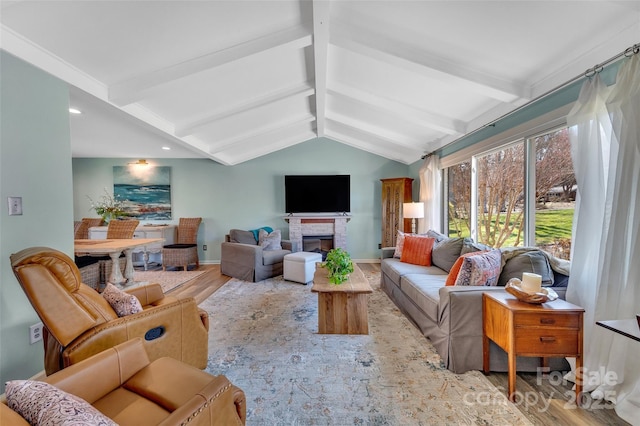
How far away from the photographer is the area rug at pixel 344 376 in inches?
61.1

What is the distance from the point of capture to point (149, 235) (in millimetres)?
5305

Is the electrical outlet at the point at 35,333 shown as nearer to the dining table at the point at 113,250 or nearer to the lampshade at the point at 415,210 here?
the dining table at the point at 113,250

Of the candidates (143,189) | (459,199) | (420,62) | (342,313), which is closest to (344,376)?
(342,313)

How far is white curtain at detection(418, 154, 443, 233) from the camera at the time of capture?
15.0 ft

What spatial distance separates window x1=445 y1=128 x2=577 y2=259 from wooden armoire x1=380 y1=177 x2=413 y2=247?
1364 mm

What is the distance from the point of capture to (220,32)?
2047 millimetres

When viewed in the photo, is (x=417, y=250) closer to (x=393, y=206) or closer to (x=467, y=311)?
(x=467, y=311)

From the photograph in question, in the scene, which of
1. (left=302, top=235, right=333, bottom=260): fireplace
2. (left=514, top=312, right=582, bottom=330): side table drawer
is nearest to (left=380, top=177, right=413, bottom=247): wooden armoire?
(left=302, top=235, right=333, bottom=260): fireplace

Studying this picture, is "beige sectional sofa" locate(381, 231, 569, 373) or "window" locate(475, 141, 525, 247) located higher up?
"window" locate(475, 141, 525, 247)

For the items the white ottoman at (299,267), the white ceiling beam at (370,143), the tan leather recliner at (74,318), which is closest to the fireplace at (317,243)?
the white ottoman at (299,267)

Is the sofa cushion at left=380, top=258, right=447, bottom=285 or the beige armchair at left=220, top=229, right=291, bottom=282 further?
the beige armchair at left=220, top=229, right=291, bottom=282

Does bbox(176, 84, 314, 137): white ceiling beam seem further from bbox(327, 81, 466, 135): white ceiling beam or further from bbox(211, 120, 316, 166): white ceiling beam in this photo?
bbox(211, 120, 316, 166): white ceiling beam

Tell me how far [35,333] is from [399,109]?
162 inches

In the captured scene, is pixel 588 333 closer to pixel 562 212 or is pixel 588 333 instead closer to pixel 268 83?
pixel 562 212
